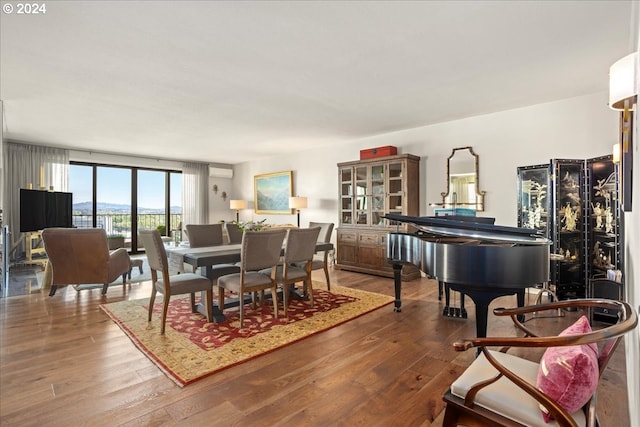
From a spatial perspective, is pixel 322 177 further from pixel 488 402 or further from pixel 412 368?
pixel 488 402

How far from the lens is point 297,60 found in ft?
9.28

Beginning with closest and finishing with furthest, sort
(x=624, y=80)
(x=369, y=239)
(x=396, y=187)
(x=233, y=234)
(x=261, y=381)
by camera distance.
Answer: (x=624, y=80) → (x=261, y=381) → (x=233, y=234) → (x=396, y=187) → (x=369, y=239)

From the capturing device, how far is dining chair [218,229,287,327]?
305 centimetres

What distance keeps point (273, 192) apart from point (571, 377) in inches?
287

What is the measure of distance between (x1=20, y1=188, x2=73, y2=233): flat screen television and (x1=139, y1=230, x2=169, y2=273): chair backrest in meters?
3.89

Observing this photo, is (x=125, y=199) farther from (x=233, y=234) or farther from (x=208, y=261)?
(x=208, y=261)

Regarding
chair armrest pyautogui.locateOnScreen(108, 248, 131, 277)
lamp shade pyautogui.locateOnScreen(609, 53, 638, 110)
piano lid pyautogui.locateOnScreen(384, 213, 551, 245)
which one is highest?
lamp shade pyautogui.locateOnScreen(609, 53, 638, 110)

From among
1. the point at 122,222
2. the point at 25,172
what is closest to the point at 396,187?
the point at 122,222

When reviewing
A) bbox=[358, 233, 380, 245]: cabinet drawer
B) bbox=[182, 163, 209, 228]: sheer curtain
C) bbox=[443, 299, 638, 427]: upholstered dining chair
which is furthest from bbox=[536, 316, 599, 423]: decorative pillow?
bbox=[182, 163, 209, 228]: sheer curtain

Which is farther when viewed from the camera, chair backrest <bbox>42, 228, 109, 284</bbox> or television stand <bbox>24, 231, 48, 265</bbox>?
television stand <bbox>24, 231, 48, 265</bbox>

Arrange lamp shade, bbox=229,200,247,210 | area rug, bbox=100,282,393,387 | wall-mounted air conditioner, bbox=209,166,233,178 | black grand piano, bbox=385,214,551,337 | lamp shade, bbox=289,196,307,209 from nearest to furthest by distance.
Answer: black grand piano, bbox=385,214,551,337
area rug, bbox=100,282,393,387
lamp shade, bbox=289,196,307,209
lamp shade, bbox=229,200,247,210
wall-mounted air conditioner, bbox=209,166,233,178

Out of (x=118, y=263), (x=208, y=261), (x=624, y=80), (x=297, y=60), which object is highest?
(x=297, y=60)

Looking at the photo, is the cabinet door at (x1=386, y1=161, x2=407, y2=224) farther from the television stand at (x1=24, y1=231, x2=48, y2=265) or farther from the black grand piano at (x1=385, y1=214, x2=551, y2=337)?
the television stand at (x1=24, y1=231, x2=48, y2=265)

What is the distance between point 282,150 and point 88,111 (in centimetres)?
373
